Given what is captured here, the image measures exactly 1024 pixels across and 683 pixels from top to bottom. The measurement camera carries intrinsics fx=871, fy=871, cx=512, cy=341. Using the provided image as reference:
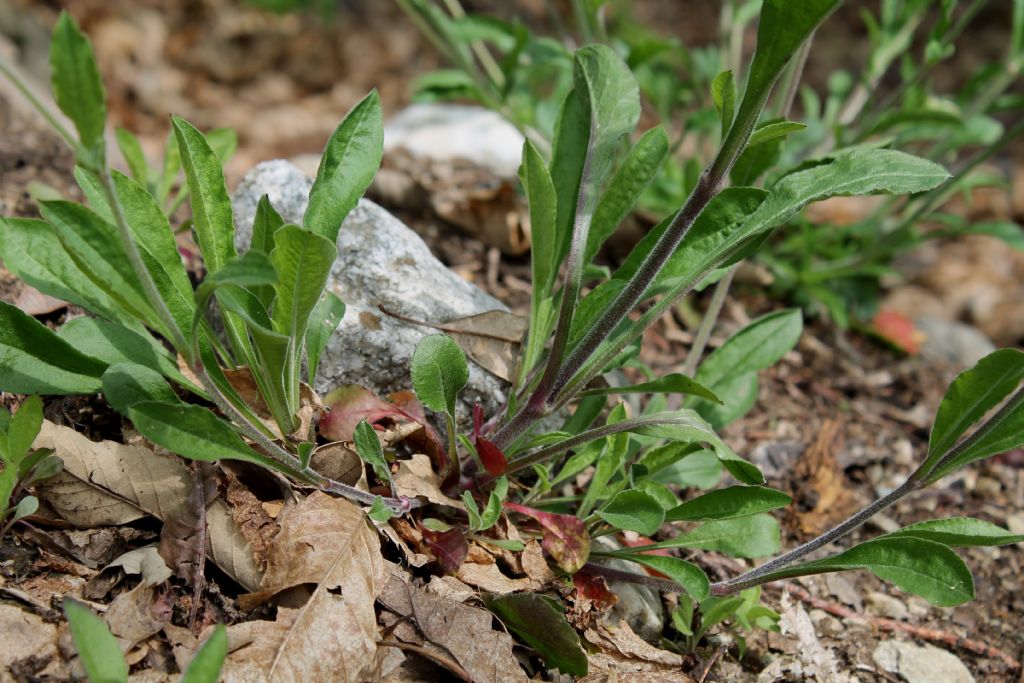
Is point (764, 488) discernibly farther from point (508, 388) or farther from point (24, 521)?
point (24, 521)

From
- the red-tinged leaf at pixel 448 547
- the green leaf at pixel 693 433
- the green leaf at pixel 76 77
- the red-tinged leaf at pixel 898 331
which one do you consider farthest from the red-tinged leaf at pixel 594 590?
the red-tinged leaf at pixel 898 331

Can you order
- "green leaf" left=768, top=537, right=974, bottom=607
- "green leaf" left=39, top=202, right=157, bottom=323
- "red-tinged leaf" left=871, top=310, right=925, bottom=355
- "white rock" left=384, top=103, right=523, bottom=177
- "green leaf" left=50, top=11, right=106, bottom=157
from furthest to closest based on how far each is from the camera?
1. "white rock" left=384, top=103, right=523, bottom=177
2. "red-tinged leaf" left=871, top=310, right=925, bottom=355
3. "green leaf" left=768, top=537, right=974, bottom=607
4. "green leaf" left=39, top=202, right=157, bottom=323
5. "green leaf" left=50, top=11, right=106, bottom=157

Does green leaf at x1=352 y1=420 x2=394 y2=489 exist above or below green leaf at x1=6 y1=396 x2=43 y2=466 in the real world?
below

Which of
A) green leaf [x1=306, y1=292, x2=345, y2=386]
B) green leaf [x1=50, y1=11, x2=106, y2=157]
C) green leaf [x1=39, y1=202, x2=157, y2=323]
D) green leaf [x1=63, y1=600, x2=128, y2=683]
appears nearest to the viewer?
green leaf [x1=50, y1=11, x2=106, y2=157]

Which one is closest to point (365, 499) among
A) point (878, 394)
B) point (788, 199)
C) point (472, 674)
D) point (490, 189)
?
point (472, 674)

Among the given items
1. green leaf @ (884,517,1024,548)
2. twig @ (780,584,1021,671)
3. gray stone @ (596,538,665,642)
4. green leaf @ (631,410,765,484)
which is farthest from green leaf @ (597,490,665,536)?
twig @ (780,584,1021,671)

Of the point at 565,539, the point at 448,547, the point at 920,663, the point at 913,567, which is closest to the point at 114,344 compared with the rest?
the point at 448,547

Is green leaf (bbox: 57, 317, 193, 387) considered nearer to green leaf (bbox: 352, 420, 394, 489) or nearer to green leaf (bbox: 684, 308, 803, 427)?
green leaf (bbox: 352, 420, 394, 489)
